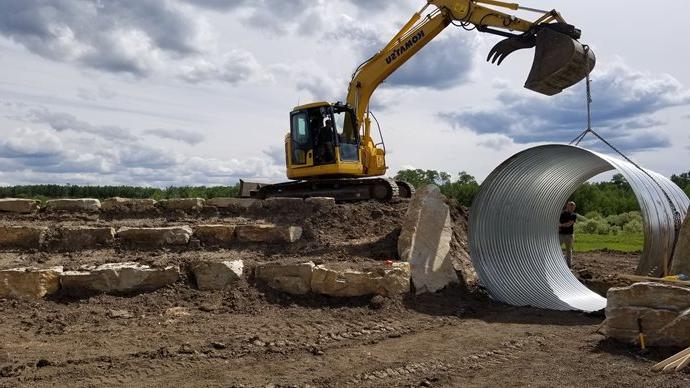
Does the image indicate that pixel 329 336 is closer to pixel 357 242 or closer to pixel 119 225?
pixel 357 242

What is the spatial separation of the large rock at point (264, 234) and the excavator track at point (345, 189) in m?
3.73

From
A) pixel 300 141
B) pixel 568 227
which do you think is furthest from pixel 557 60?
pixel 300 141

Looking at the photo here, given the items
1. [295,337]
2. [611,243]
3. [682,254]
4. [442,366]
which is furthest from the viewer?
[611,243]

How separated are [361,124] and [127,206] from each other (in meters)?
5.83

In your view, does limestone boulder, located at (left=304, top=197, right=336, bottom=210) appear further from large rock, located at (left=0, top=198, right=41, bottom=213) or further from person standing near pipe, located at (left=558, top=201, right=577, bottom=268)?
person standing near pipe, located at (left=558, top=201, right=577, bottom=268)

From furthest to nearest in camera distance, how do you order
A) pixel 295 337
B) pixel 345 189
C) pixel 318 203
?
pixel 345 189
pixel 318 203
pixel 295 337

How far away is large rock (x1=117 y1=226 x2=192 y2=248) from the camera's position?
31.4 ft

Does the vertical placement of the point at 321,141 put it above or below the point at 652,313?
above

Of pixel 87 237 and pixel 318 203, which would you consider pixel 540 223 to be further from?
pixel 87 237

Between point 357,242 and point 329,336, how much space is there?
3.22 metres

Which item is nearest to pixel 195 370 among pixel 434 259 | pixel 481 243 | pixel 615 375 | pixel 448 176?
pixel 615 375

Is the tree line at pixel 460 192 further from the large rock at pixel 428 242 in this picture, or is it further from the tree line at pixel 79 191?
the large rock at pixel 428 242

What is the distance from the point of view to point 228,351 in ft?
20.8

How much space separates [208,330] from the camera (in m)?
7.04
